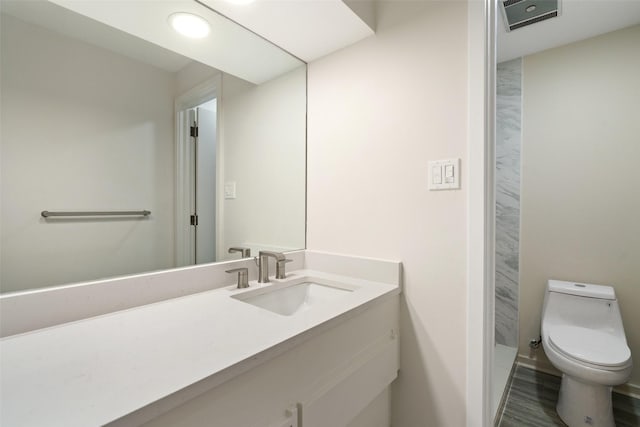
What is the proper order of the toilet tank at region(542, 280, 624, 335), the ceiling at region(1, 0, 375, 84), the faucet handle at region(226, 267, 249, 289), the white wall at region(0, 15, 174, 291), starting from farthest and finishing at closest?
the toilet tank at region(542, 280, 624, 335), the faucet handle at region(226, 267, 249, 289), the ceiling at region(1, 0, 375, 84), the white wall at region(0, 15, 174, 291)

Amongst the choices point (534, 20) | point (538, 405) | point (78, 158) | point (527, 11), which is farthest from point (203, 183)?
point (538, 405)

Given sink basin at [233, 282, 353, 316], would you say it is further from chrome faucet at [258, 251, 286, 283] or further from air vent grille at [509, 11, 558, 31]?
air vent grille at [509, 11, 558, 31]

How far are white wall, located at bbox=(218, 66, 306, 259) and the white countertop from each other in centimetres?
61

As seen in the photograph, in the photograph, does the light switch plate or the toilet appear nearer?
the light switch plate

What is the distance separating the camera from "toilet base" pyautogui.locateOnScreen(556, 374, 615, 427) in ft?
4.61

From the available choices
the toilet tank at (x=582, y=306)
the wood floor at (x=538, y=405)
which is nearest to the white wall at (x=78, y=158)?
the wood floor at (x=538, y=405)

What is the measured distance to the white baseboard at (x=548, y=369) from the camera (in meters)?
1.71

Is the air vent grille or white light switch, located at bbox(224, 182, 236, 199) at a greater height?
the air vent grille

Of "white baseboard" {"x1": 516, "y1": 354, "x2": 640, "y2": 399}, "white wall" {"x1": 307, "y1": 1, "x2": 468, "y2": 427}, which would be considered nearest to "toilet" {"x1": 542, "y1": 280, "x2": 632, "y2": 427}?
"white baseboard" {"x1": 516, "y1": 354, "x2": 640, "y2": 399}

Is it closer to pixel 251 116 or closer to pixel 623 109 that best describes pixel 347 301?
pixel 251 116

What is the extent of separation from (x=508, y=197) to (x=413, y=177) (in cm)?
147

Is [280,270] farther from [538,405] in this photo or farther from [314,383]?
[538,405]

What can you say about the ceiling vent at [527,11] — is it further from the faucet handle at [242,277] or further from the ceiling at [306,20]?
the faucet handle at [242,277]

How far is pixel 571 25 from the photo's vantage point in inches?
67.6
